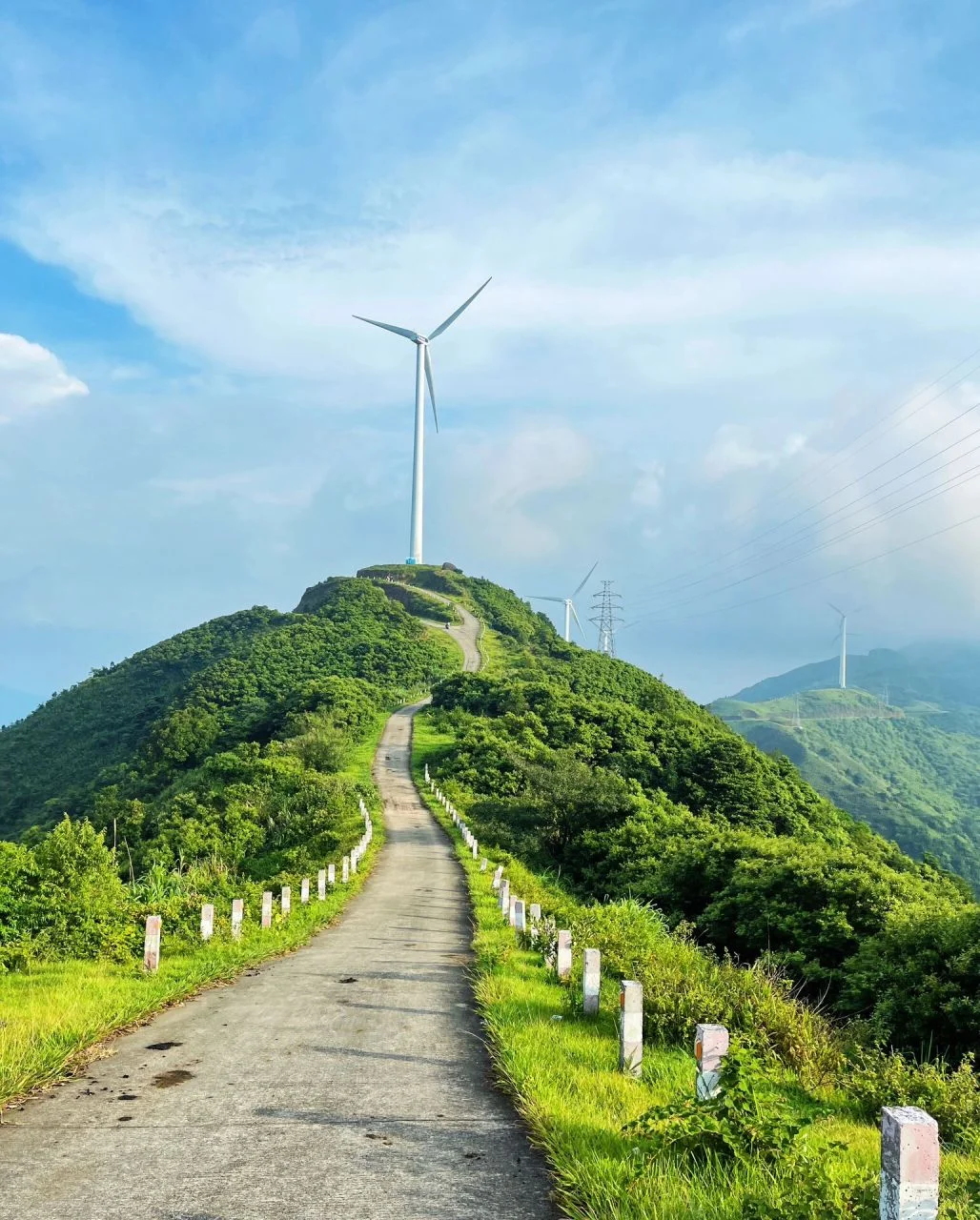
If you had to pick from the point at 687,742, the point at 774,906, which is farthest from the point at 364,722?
the point at 774,906

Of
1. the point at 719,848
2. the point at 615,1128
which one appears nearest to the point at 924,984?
the point at 615,1128

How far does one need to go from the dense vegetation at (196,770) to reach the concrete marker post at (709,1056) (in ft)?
36.0

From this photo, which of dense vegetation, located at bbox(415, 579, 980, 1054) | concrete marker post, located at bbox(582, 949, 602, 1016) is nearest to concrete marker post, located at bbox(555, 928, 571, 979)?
concrete marker post, located at bbox(582, 949, 602, 1016)

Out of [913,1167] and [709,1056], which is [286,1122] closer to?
[709,1056]

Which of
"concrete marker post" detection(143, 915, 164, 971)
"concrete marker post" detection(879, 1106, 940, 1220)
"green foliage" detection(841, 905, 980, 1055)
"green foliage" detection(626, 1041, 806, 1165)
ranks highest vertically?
"concrete marker post" detection(879, 1106, 940, 1220)

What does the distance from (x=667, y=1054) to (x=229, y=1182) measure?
4.70m

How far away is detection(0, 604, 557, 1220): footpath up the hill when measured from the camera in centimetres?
556

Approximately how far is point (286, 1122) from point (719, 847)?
68.1ft

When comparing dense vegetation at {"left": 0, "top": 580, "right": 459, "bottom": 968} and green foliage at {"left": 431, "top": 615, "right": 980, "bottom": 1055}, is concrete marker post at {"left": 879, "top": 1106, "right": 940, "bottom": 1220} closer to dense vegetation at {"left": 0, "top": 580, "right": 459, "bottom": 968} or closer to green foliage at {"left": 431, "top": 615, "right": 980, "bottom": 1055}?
green foliage at {"left": 431, "top": 615, "right": 980, "bottom": 1055}

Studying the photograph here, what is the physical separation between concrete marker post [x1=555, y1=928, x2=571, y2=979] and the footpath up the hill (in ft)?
4.34

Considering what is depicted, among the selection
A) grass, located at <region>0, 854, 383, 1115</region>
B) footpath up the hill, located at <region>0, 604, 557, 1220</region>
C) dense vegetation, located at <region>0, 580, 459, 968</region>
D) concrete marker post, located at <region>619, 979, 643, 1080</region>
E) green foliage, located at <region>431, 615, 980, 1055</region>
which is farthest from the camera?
dense vegetation, located at <region>0, 580, 459, 968</region>

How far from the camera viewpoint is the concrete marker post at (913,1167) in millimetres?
4277

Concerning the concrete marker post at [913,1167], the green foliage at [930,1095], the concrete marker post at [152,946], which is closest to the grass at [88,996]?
the concrete marker post at [152,946]

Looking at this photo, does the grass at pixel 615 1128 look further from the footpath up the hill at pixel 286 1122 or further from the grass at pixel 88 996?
the grass at pixel 88 996
